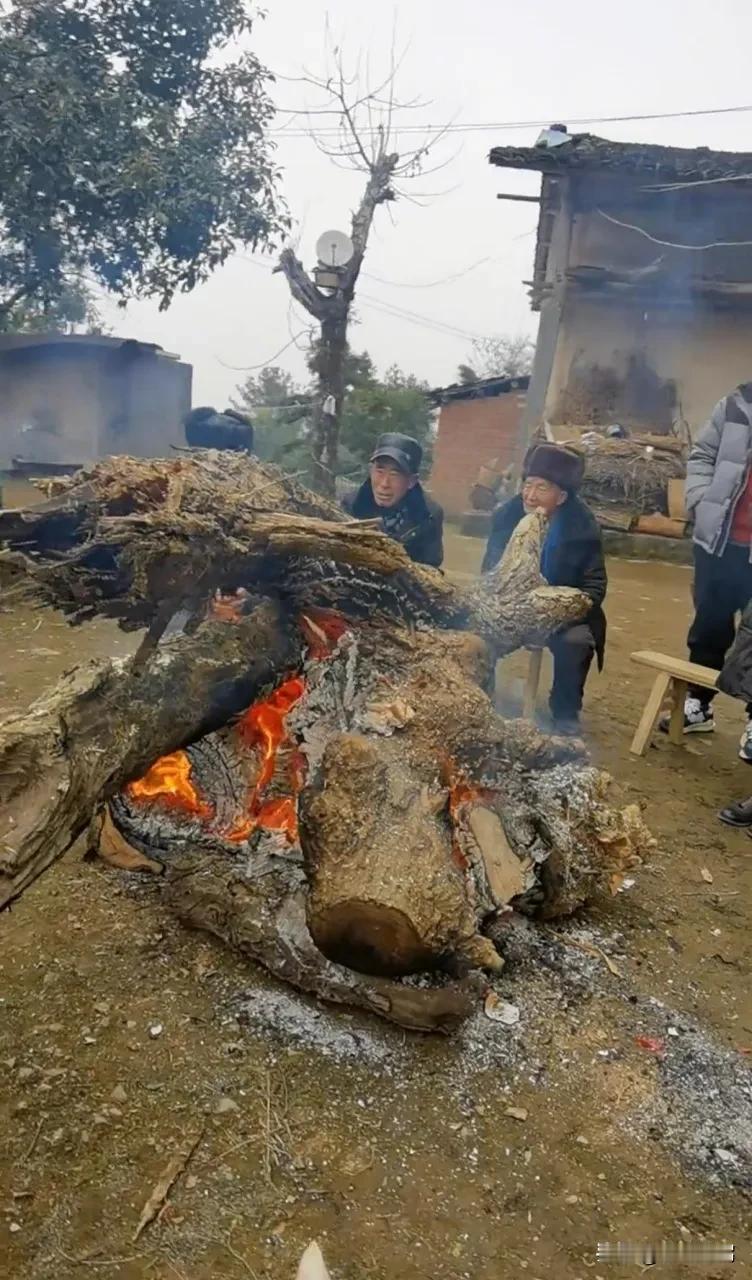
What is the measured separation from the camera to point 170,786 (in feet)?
11.2

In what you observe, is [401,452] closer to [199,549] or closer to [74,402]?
[199,549]

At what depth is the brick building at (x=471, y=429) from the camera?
731 inches

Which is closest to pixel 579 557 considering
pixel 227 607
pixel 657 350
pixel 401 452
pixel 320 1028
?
pixel 401 452

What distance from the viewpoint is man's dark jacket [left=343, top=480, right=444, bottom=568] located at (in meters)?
5.03

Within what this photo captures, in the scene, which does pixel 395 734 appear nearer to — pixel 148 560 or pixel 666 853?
pixel 148 560

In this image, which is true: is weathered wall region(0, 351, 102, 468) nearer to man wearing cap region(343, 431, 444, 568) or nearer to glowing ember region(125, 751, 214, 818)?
man wearing cap region(343, 431, 444, 568)

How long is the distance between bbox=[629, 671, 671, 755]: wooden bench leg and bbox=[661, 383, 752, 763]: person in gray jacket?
43 centimetres

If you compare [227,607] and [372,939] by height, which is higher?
[227,607]

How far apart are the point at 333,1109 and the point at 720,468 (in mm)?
3962

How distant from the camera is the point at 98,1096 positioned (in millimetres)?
2234

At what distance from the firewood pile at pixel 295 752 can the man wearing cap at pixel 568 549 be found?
1.16m

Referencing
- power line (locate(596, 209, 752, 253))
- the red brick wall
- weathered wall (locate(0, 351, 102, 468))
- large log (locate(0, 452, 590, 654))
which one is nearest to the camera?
large log (locate(0, 452, 590, 654))

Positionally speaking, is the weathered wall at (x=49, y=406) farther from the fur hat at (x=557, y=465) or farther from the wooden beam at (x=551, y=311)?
the fur hat at (x=557, y=465)

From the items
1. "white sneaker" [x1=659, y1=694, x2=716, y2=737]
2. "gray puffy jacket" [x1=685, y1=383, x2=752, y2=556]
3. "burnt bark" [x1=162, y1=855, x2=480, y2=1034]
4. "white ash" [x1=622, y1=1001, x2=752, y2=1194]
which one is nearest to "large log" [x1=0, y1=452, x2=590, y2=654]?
"burnt bark" [x1=162, y1=855, x2=480, y2=1034]
